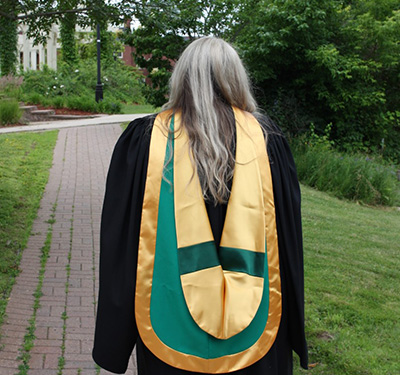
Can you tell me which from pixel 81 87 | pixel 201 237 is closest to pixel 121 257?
pixel 201 237

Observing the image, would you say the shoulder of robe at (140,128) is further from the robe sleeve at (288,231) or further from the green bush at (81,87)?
the green bush at (81,87)

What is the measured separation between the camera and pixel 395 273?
586 centimetres

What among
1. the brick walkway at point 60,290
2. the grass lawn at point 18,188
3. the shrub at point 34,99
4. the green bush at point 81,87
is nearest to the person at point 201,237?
the brick walkway at point 60,290

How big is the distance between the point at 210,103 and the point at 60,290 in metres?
3.17

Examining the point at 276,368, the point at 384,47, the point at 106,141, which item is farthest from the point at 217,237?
the point at 384,47

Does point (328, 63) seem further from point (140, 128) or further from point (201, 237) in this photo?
point (201, 237)

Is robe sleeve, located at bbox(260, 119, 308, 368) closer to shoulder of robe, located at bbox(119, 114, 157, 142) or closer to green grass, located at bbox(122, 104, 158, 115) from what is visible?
shoulder of robe, located at bbox(119, 114, 157, 142)

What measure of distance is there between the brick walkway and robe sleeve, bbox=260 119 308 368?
168cm

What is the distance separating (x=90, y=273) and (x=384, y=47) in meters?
11.6

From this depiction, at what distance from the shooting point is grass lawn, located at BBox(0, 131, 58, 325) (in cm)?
551

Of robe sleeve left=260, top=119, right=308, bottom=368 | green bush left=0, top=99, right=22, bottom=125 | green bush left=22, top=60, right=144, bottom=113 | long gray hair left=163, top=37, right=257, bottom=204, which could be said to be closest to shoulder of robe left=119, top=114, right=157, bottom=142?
long gray hair left=163, top=37, right=257, bottom=204

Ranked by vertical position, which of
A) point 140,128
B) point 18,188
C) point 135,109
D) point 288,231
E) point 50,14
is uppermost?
point 50,14

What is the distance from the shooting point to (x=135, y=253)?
230 cm

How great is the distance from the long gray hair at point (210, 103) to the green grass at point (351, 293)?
200 cm
